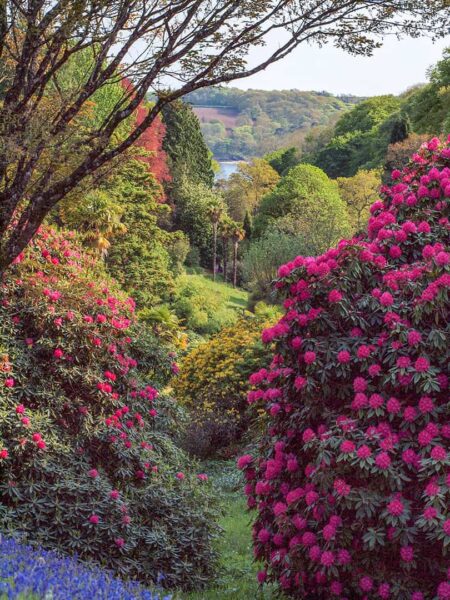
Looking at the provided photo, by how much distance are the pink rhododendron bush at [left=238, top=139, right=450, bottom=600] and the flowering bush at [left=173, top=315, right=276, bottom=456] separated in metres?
7.65

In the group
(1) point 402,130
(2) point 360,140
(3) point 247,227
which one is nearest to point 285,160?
(2) point 360,140

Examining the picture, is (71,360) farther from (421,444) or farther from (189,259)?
(189,259)

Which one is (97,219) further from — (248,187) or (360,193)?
(248,187)

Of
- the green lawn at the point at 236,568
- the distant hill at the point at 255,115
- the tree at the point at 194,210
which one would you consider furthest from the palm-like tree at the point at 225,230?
the distant hill at the point at 255,115

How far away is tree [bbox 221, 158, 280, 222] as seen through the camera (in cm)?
6456

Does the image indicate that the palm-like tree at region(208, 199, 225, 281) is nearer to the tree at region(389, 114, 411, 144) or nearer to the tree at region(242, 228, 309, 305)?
the tree at region(242, 228, 309, 305)

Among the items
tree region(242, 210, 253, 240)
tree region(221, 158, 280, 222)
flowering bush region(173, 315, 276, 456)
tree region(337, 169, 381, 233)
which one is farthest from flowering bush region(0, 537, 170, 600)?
tree region(221, 158, 280, 222)

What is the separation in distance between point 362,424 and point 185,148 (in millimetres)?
49365

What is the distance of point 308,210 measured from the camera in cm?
4122

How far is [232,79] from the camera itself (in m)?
6.10

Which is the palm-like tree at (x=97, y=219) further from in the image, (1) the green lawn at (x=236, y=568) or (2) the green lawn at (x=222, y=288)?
(2) the green lawn at (x=222, y=288)

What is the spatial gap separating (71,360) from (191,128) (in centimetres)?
4892

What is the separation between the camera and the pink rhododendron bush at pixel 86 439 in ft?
16.5

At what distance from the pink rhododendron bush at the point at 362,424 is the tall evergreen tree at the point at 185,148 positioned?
43259mm
